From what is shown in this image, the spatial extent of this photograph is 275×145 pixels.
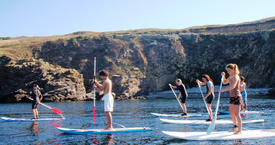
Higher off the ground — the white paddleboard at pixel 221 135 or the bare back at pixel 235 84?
the bare back at pixel 235 84

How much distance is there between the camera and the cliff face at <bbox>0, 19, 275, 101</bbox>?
91.5 meters

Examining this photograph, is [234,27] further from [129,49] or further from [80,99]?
[80,99]

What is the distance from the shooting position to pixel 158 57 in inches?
4220

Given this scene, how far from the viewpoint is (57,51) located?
10694cm

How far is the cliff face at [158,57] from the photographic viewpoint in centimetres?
9149

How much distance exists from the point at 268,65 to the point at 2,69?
245ft

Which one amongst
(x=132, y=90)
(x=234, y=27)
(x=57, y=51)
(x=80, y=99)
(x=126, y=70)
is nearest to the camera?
(x=80, y=99)

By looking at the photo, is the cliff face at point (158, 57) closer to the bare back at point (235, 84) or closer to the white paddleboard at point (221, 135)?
the white paddleboard at point (221, 135)

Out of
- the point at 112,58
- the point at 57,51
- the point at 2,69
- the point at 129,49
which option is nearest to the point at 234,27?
the point at 129,49

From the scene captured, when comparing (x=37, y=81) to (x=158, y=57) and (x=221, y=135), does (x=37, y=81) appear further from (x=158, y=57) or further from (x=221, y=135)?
(x=221, y=135)

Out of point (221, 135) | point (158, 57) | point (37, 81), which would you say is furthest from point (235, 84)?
point (158, 57)

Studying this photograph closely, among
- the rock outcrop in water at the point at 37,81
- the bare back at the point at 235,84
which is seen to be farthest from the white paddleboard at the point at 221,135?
the rock outcrop in water at the point at 37,81

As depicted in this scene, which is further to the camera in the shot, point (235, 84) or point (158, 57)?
point (158, 57)

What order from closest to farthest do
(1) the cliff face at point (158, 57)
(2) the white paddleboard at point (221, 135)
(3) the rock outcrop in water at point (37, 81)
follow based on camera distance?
1. (2) the white paddleboard at point (221, 135)
2. (3) the rock outcrop in water at point (37, 81)
3. (1) the cliff face at point (158, 57)
